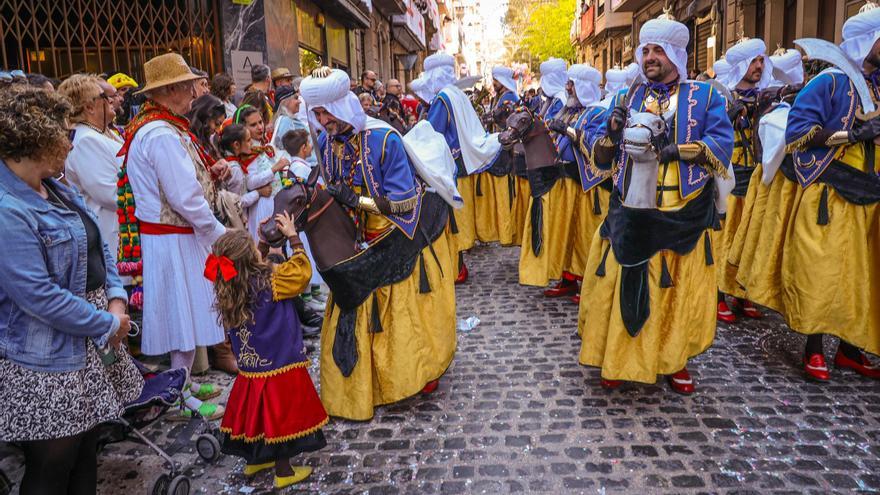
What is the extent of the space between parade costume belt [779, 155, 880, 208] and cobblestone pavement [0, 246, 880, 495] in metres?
1.23

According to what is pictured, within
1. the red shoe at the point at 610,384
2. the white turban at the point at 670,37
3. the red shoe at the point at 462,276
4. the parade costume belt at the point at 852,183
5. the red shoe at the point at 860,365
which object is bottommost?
the red shoe at the point at 610,384

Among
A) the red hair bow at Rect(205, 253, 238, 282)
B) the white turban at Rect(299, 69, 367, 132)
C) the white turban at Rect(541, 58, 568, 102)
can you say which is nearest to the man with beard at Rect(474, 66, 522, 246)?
the white turban at Rect(541, 58, 568, 102)

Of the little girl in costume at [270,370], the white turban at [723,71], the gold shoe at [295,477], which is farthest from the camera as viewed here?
the white turban at [723,71]

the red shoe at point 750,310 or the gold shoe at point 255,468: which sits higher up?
the red shoe at point 750,310

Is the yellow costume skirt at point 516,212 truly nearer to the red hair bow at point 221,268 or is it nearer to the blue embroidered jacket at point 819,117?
the blue embroidered jacket at point 819,117

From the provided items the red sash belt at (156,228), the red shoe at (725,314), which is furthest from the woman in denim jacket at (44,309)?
the red shoe at (725,314)

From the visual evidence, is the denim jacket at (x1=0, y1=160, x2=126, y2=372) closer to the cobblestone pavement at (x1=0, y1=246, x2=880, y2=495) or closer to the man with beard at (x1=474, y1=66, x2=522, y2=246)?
the cobblestone pavement at (x1=0, y1=246, x2=880, y2=495)

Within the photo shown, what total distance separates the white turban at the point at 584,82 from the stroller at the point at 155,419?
443cm

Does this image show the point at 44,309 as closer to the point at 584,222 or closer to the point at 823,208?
the point at 823,208

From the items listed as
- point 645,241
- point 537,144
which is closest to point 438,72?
point 537,144

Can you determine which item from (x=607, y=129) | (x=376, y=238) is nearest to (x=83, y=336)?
(x=376, y=238)

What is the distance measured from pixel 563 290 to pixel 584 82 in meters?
2.11

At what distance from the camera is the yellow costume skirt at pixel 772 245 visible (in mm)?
4816

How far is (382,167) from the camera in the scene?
3.89 m
